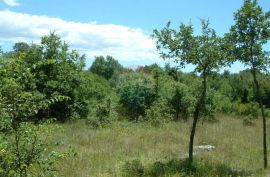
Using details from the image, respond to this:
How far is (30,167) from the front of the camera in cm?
544

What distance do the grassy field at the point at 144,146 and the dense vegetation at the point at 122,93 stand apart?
37.4 inches

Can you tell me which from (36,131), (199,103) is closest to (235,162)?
(199,103)

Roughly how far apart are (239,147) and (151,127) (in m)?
6.17

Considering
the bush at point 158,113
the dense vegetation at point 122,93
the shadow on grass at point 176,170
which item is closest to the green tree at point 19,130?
the dense vegetation at point 122,93

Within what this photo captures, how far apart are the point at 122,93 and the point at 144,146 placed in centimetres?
1383

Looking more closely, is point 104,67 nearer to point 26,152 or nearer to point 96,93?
point 96,93

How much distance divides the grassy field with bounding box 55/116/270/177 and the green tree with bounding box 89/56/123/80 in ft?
217

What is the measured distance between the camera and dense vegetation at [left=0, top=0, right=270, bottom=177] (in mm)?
5418

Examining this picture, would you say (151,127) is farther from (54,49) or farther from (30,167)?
(30,167)

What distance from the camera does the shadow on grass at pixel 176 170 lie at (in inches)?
487

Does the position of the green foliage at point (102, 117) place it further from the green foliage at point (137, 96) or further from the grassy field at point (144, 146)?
the green foliage at point (137, 96)

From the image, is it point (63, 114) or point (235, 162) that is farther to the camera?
point (63, 114)

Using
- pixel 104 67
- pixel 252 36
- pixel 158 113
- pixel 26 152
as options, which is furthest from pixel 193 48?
pixel 104 67

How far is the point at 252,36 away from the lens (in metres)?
14.5
